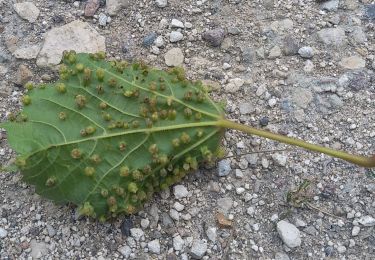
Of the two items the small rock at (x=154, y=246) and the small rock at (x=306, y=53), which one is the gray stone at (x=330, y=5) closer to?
the small rock at (x=306, y=53)

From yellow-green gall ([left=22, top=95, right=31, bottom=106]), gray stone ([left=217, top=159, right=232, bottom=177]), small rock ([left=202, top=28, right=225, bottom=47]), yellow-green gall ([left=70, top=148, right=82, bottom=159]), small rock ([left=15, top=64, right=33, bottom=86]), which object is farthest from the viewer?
small rock ([left=202, top=28, right=225, bottom=47])

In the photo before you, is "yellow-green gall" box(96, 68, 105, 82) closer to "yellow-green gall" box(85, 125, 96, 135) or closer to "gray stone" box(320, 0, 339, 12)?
"yellow-green gall" box(85, 125, 96, 135)

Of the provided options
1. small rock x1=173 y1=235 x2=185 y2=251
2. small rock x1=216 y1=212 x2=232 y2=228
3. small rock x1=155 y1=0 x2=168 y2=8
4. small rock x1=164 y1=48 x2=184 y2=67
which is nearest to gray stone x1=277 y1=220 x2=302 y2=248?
small rock x1=216 y1=212 x2=232 y2=228

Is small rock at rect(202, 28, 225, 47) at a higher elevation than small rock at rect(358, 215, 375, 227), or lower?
higher

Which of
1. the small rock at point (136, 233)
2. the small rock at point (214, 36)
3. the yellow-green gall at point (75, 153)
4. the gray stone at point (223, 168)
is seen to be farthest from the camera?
the small rock at point (214, 36)

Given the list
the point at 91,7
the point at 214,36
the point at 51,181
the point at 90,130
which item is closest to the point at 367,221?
the point at 214,36

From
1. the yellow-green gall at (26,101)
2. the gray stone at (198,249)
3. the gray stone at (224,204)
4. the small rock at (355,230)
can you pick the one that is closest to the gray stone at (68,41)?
the yellow-green gall at (26,101)

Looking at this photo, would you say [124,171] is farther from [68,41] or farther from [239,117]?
[68,41]

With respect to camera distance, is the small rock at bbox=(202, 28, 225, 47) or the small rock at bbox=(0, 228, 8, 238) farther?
the small rock at bbox=(202, 28, 225, 47)
